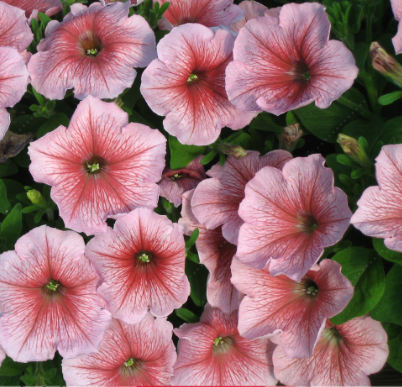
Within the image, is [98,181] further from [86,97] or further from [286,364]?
[286,364]

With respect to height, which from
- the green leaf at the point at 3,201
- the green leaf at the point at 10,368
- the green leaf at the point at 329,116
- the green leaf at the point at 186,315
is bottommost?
the green leaf at the point at 10,368

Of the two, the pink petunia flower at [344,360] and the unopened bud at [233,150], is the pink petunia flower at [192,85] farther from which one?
the pink petunia flower at [344,360]

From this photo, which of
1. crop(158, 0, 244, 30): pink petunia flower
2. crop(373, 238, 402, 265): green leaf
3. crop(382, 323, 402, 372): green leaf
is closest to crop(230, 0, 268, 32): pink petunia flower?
crop(158, 0, 244, 30): pink petunia flower

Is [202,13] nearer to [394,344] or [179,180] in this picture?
[179,180]

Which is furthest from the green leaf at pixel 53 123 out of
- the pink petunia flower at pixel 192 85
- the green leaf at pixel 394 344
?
the green leaf at pixel 394 344

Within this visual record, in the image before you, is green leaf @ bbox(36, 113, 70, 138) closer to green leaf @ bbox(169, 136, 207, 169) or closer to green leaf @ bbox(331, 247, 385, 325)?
green leaf @ bbox(169, 136, 207, 169)

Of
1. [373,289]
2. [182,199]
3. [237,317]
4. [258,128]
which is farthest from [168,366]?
[258,128]

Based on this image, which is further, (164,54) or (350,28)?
(350,28)
